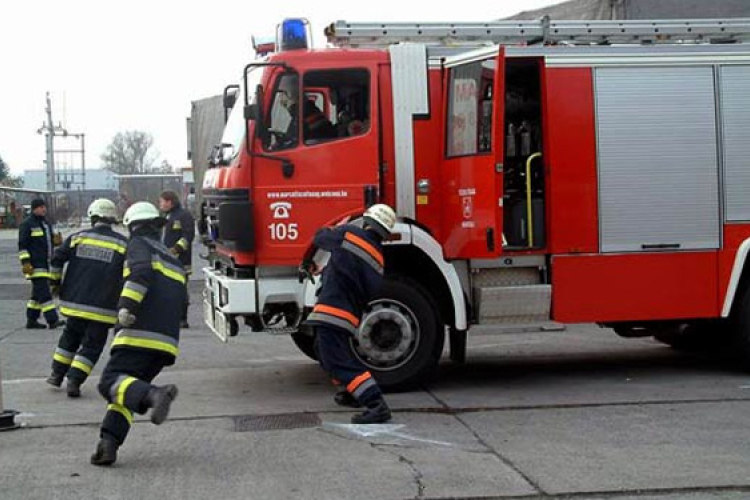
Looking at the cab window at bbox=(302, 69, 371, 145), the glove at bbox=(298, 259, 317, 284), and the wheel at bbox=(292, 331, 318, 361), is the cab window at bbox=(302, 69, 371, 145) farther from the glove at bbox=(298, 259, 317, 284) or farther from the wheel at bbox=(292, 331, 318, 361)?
the wheel at bbox=(292, 331, 318, 361)

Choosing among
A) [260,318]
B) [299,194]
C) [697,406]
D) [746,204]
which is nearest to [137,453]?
[260,318]

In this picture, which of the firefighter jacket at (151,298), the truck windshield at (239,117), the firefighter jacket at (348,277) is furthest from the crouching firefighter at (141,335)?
the truck windshield at (239,117)

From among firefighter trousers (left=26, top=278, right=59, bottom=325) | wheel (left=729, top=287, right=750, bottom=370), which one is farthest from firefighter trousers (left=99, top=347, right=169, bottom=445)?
firefighter trousers (left=26, top=278, right=59, bottom=325)


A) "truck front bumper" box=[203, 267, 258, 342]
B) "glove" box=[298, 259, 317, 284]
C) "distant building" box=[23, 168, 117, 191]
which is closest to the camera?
"glove" box=[298, 259, 317, 284]

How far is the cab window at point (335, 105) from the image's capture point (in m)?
8.45

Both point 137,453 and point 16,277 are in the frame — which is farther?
point 16,277

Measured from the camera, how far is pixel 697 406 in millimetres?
7988

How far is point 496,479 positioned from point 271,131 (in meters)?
3.84

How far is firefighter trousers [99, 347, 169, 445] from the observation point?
20.3ft

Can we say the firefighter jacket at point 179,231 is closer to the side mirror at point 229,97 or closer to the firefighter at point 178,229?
the firefighter at point 178,229

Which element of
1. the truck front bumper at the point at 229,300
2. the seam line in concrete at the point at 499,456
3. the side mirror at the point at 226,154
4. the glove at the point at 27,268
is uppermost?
the side mirror at the point at 226,154

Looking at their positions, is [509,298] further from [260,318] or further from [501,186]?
[260,318]

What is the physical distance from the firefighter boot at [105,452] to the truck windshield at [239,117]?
3.13 meters

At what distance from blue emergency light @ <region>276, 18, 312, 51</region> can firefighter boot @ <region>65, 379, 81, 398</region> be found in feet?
11.4
